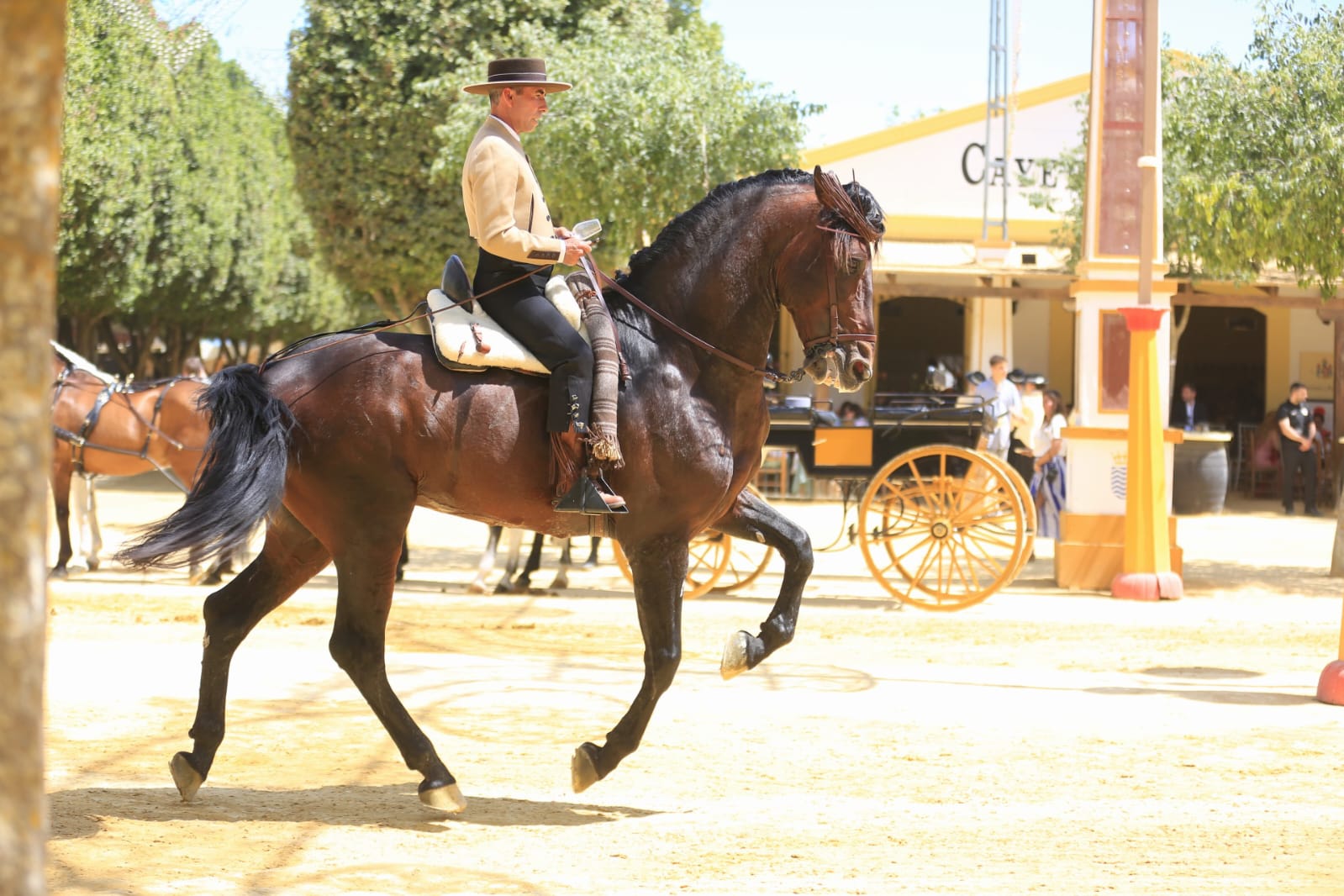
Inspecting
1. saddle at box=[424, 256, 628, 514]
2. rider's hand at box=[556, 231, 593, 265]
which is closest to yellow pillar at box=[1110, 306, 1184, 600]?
rider's hand at box=[556, 231, 593, 265]

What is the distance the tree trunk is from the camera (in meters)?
1.62

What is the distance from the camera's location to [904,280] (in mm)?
23047

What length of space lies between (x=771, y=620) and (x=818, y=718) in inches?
61.0

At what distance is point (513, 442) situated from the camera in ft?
17.4

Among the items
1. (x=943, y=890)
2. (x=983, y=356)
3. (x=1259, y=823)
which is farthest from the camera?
(x=983, y=356)

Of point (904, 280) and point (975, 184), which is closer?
point (904, 280)

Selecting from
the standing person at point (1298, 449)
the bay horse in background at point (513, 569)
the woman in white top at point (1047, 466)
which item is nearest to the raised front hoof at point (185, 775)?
the bay horse in background at point (513, 569)

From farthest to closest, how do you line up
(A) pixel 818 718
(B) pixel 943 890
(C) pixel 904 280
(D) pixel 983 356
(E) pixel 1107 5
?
(D) pixel 983 356 < (C) pixel 904 280 < (E) pixel 1107 5 < (A) pixel 818 718 < (B) pixel 943 890

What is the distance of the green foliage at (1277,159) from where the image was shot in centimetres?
1266

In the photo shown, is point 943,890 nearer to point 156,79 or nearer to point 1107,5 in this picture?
point 1107,5

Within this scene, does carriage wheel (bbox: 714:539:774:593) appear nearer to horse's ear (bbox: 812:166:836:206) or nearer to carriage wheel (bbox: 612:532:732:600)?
carriage wheel (bbox: 612:532:732:600)

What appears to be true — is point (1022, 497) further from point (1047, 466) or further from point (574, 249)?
point (574, 249)

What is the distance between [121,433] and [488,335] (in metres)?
8.67

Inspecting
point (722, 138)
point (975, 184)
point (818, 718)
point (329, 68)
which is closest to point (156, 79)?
point (329, 68)
